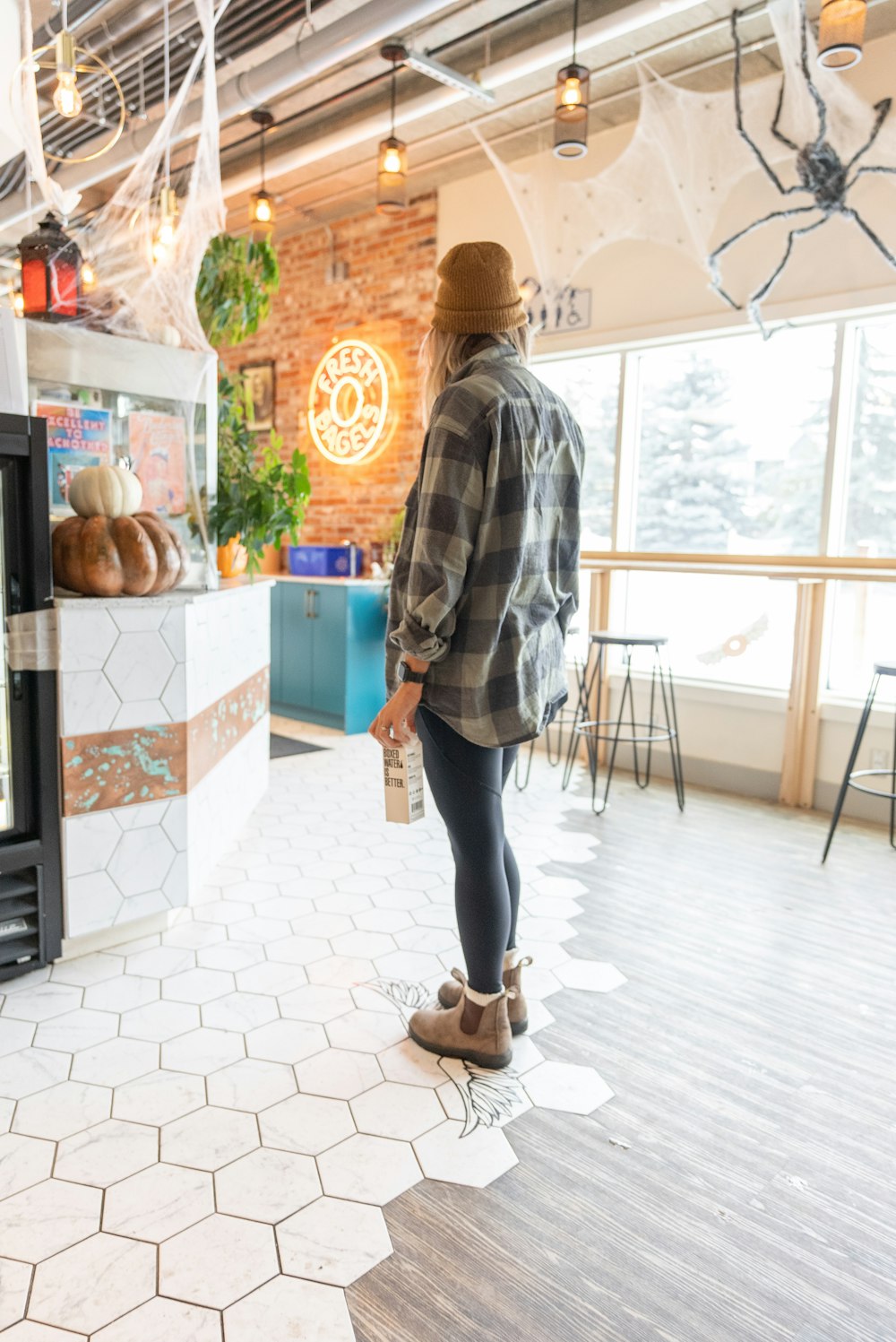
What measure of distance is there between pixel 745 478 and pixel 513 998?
3.04 m

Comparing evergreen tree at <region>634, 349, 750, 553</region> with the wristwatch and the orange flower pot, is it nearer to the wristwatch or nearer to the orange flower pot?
the orange flower pot

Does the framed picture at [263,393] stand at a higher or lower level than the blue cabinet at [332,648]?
higher

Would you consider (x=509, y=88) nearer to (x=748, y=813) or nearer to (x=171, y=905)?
(x=748, y=813)

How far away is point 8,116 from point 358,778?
2.70m

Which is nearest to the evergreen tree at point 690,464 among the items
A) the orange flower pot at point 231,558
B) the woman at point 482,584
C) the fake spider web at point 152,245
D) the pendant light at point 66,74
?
the orange flower pot at point 231,558

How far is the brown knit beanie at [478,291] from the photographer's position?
5.36ft

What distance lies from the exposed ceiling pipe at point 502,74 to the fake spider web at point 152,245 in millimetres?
1556

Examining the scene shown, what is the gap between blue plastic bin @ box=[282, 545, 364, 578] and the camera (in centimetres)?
541

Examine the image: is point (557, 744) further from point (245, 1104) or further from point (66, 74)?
point (66, 74)

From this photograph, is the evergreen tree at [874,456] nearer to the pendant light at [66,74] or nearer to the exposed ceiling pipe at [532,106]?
the exposed ceiling pipe at [532,106]

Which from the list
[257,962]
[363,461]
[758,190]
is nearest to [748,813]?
[257,962]

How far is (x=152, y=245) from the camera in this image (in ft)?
8.56

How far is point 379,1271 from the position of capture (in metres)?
1.32

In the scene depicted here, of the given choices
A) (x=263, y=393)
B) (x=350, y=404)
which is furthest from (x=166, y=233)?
(x=263, y=393)
